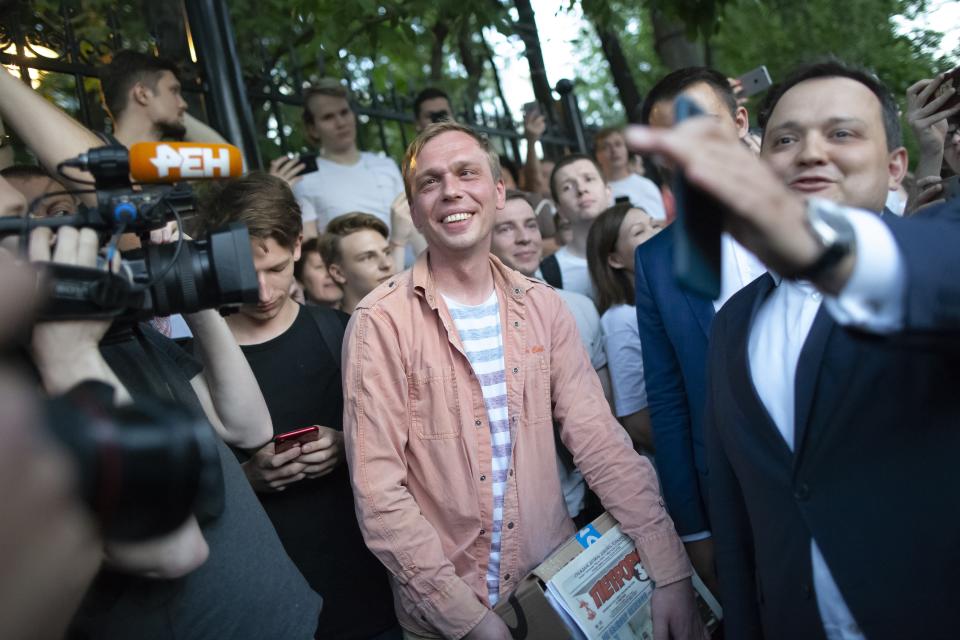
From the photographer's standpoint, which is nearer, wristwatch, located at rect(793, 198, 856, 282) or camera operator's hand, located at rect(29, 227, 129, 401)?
wristwatch, located at rect(793, 198, 856, 282)

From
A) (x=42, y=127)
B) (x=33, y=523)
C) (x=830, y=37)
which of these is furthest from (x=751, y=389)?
(x=830, y=37)

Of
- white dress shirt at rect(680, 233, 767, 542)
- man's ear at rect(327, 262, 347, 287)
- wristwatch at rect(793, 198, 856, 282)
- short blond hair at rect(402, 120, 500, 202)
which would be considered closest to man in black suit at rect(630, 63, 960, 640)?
wristwatch at rect(793, 198, 856, 282)

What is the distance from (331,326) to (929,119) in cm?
235

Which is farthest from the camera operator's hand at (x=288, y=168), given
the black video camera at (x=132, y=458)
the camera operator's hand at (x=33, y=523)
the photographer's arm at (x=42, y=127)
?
the camera operator's hand at (x=33, y=523)

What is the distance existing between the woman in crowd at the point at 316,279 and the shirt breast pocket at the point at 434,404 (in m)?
1.51

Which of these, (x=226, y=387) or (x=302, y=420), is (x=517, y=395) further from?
(x=226, y=387)

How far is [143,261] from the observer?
1.63 meters

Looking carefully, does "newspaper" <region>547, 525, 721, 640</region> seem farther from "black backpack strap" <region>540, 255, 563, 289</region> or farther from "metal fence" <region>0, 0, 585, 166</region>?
"metal fence" <region>0, 0, 585, 166</region>

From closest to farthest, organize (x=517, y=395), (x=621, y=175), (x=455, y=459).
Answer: (x=455, y=459), (x=517, y=395), (x=621, y=175)

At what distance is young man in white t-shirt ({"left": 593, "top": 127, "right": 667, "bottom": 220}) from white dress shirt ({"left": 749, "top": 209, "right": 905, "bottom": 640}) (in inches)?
174

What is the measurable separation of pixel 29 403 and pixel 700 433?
7.25 feet

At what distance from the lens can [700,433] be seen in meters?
2.74

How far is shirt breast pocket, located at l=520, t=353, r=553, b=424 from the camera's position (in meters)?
2.62

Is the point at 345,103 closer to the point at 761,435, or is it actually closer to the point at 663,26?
the point at 761,435
